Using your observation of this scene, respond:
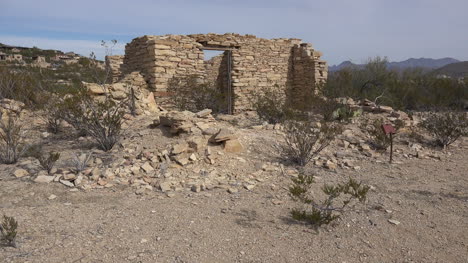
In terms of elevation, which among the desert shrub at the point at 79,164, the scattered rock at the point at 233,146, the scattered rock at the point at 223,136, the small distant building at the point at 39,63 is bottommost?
the desert shrub at the point at 79,164

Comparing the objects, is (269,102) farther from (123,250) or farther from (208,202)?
(123,250)

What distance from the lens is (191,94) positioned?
354 inches

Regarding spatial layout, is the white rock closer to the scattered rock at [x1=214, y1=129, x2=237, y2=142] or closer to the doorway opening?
the scattered rock at [x1=214, y1=129, x2=237, y2=142]

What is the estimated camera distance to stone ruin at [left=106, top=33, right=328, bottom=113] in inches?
347

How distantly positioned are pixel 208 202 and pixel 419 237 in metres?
2.20

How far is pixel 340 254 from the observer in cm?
281

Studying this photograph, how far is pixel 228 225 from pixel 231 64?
26.2 feet

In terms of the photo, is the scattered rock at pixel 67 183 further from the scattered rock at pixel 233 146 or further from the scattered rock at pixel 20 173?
the scattered rock at pixel 233 146

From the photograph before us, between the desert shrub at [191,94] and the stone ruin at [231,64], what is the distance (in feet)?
0.58

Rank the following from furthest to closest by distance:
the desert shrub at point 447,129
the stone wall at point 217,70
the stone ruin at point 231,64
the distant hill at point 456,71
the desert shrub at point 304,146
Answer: the distant hill at point 456,71 → the stone wall at point 217,70 → the stone ruin at point 231,64 → the desert shrub at point 447,129 → the desert shrub at point 304,146

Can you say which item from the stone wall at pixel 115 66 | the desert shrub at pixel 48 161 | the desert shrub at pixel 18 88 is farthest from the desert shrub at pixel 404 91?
the desert shrub at pixel 18 88

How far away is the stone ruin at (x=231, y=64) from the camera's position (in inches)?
347

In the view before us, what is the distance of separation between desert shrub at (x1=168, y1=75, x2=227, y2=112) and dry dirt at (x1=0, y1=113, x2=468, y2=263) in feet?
15.7

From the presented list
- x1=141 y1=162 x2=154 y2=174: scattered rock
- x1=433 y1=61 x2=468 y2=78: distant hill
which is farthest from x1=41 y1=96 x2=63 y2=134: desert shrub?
x1=433 y1=61 x2=468 y2=78: distant hill
